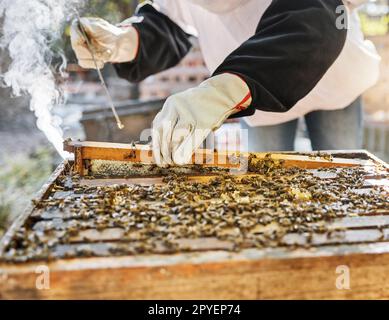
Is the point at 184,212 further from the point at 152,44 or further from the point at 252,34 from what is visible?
the point at 152,44

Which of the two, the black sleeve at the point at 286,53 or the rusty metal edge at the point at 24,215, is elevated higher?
the black sleeve at the point at 286,53

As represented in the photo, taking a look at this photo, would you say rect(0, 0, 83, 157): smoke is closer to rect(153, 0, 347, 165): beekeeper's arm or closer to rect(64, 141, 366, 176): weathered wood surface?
rect(64, 141, 366, 176): weathered wood surface

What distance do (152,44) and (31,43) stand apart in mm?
1132

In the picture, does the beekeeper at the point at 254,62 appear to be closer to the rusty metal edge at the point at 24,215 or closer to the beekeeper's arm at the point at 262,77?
the beekeeper's arm at the point at 262,77

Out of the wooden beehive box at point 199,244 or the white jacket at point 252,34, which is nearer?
the wooden beehive box at point 199,244

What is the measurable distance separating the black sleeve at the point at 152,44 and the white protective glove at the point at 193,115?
1479mm

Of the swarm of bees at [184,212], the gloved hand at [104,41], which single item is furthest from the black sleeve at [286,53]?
the gloved hand at [104,41]

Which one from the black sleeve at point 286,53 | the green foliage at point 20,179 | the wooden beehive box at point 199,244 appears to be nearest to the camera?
the wooden beehive box at point 199,244

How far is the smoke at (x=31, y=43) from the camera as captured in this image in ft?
12.0

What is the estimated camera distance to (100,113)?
5.78 meters

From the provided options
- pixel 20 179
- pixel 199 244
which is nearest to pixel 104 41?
pixel 199 244

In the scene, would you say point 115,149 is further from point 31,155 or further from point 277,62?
point 31,155

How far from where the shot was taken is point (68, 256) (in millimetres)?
1469

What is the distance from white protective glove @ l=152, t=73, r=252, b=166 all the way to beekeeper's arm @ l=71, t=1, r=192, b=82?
4.30ft
